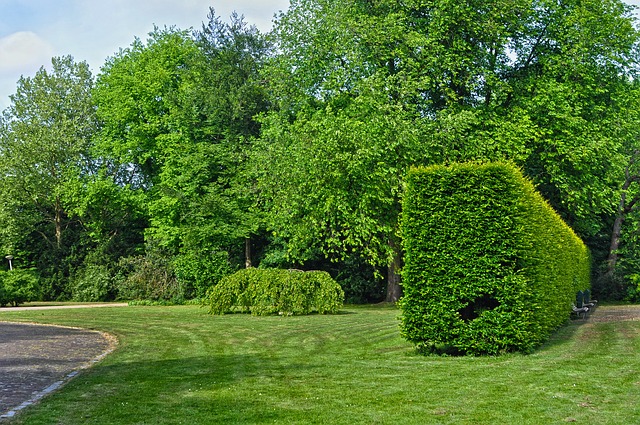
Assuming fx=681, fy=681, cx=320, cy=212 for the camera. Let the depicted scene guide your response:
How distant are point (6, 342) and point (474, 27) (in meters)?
19.8

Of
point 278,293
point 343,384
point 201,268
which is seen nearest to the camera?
Answer: point 343,384

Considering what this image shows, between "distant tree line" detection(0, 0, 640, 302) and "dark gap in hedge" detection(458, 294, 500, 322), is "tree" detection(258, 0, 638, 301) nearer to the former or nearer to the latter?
"distant tree line" detection(0, 0, 640, 302)

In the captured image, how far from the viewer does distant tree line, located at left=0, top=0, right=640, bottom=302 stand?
25.8m

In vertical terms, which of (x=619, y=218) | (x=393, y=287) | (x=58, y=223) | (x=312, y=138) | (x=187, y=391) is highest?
(x=312, y=138)

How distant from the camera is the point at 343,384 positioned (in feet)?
30.9

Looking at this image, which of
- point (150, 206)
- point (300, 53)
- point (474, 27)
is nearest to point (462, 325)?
point (474, 27)

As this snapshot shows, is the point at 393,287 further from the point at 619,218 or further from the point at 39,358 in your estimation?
the point at 39,358

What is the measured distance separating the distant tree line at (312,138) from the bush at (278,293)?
2.33 metres

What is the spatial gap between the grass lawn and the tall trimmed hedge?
56cm

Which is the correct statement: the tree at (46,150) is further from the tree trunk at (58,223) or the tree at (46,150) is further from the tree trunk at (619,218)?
the tree trunk at (619,218)

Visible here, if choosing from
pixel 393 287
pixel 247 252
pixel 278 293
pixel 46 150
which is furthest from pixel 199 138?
pixel 278 293

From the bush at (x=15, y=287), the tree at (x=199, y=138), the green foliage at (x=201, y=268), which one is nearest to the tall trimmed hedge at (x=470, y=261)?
the tree at (x=199, y=138)

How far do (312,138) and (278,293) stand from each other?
6.19m

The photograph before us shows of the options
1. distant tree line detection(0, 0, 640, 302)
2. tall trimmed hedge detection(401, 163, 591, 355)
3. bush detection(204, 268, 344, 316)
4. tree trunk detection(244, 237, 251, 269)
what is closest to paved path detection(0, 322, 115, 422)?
bush detection(204, 268, 344, 316)
